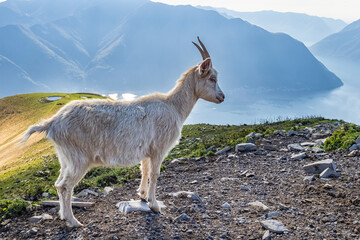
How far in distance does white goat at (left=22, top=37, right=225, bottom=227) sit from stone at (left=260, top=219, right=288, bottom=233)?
2694 millimetres

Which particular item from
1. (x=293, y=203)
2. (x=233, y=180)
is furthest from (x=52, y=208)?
(x=293, y=203)

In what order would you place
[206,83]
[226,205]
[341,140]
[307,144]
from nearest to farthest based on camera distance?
[226,205] → [206,83] → [341,140] → [307,144]

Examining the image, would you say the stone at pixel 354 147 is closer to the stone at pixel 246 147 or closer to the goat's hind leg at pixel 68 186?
the stone at pixel 246 147

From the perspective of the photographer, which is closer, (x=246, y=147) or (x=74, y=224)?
(x=74, y=224)

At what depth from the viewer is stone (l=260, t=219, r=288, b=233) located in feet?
22.4

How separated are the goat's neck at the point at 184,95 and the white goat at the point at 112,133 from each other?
29 mm

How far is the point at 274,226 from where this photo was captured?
6.96m

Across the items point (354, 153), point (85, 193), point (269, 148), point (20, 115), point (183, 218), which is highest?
point (354, 153)

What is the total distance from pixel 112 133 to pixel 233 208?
3.84 metres

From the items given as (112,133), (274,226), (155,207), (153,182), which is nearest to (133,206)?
(155,207)

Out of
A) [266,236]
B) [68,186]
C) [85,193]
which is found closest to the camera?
[266,236]

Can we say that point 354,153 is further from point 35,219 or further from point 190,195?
point 35,219

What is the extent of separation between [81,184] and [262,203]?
6974 mm

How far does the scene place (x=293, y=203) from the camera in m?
8.49
